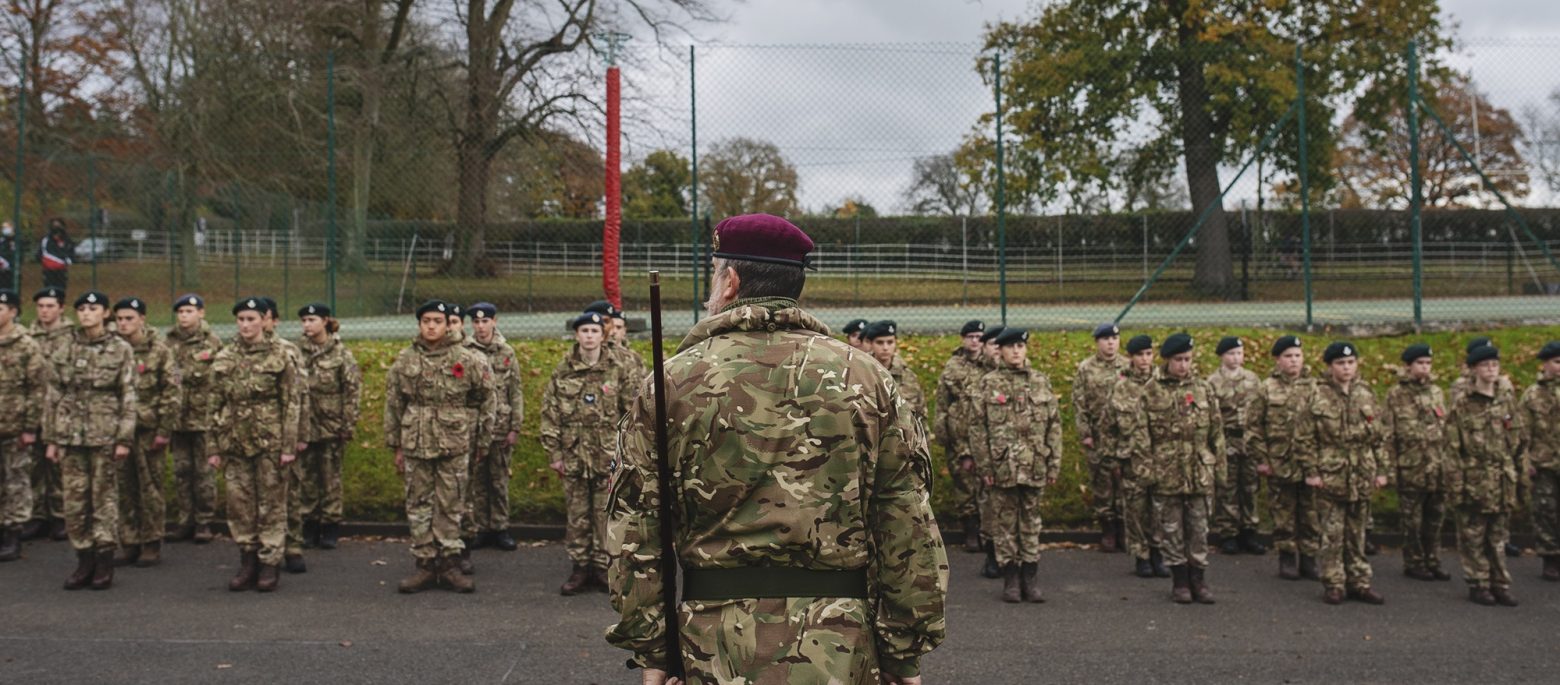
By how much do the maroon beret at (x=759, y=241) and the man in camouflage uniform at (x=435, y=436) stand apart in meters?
5.85

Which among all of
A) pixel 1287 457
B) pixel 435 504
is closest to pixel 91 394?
pixel 435 504

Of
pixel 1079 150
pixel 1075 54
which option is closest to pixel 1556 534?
pixel 1079 150

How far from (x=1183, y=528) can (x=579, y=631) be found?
4.31 m

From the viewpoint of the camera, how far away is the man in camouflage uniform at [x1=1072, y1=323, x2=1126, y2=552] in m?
10.2

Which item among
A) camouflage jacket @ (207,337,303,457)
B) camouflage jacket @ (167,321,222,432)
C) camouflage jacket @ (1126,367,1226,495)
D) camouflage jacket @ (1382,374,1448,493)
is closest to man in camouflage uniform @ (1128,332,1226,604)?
camouflage jacket @ (1126,367,1226,495)

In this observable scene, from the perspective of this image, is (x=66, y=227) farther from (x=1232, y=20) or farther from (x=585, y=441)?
(x=1232, y=20)

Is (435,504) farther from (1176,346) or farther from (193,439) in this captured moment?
(1176,346)

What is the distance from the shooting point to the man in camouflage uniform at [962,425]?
10.3 metres

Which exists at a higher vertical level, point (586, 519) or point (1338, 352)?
point (1338, 352)

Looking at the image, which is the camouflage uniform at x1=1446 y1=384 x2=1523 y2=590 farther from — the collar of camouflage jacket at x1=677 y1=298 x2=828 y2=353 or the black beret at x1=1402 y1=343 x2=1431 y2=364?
the collar of camouflage jacket at x1=677 y1=298 x2=828 y2=353

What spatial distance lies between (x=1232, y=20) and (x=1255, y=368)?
12.5 m

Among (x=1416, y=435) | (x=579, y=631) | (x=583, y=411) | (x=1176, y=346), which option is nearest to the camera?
(x=579, y=631)

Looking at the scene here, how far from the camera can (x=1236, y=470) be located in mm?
10219

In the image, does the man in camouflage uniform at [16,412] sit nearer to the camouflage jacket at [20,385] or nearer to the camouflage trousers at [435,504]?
the camouflage jacket at [20,385]
